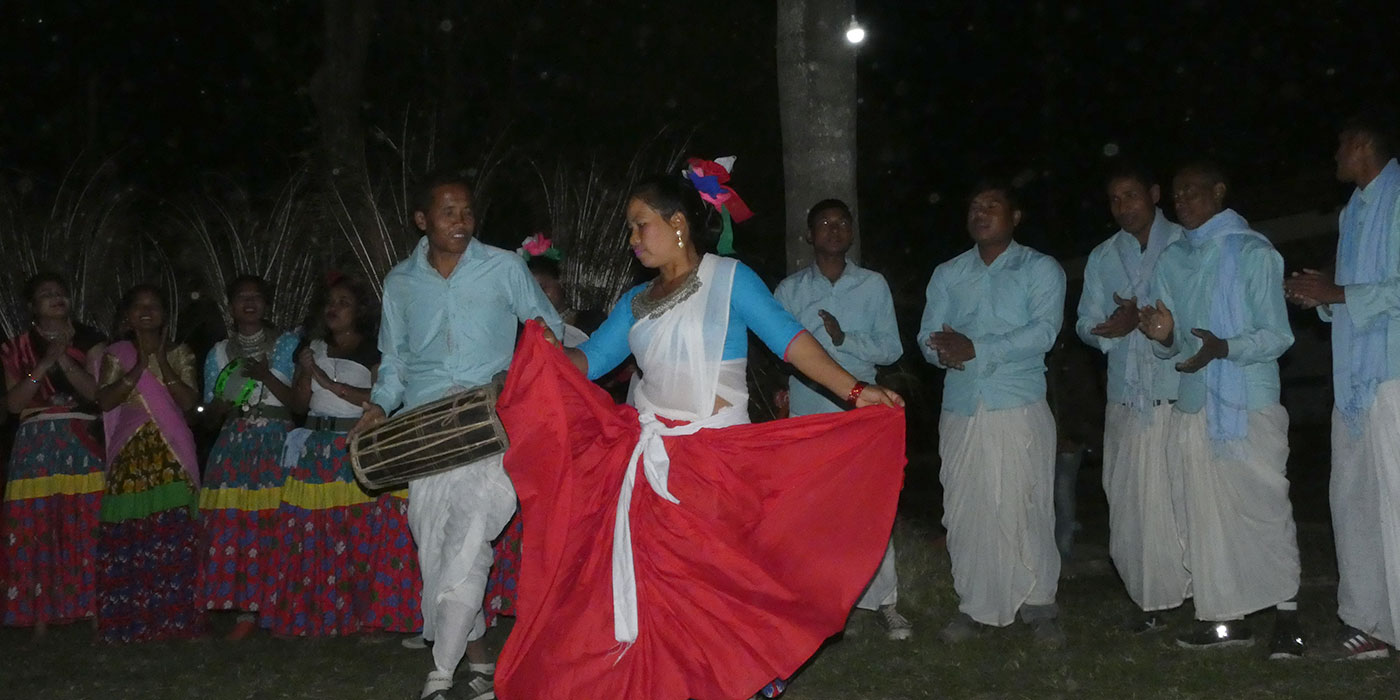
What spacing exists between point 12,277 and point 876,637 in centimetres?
608

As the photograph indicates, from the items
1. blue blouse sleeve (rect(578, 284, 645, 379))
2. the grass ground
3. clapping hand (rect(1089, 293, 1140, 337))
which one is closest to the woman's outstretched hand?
blue blouse sleeve (rect(578, 284, 645, 379))

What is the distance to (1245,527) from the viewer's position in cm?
637

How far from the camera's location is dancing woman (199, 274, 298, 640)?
758cm

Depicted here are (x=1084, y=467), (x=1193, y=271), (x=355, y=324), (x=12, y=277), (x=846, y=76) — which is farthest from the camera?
(x=1084, y=467)

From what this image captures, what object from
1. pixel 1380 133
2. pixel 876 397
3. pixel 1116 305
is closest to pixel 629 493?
pixel 876 397

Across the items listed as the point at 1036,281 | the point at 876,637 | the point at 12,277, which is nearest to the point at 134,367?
the point at 12,277

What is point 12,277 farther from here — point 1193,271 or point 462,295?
point 1193,271

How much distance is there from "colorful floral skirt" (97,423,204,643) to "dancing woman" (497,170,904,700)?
343 cm

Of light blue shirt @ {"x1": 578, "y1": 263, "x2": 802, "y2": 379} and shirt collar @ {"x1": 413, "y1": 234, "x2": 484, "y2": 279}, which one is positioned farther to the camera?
shirt collar @ {"x1": 413, "y1": 234, "x2": 484, "y2": 279}

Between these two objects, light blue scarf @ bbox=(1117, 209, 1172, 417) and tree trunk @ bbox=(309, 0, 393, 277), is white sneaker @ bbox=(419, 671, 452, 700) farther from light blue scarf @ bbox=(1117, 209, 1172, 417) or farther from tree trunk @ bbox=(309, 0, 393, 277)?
tree trunk @ bbox=(309, 0, 393, 277)

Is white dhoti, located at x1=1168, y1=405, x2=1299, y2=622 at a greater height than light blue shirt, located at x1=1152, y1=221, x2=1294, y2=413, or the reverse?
light blue shirt, located at x1=1152, y1=221, x2=1294, y2=413

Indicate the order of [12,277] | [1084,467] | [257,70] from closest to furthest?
[12,277]
[1084,467]
[257,70]

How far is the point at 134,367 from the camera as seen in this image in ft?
25.1

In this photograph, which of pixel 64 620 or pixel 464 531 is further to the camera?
pixel 64 620
